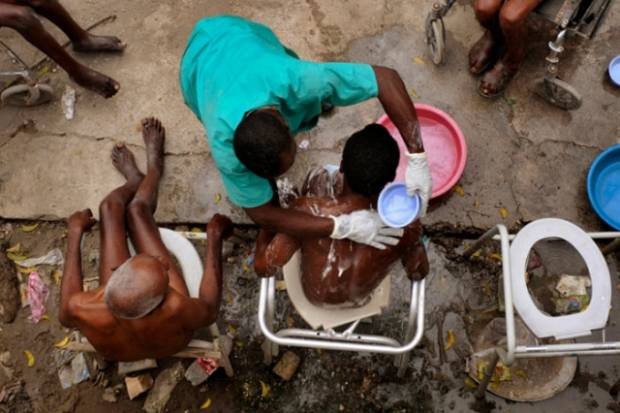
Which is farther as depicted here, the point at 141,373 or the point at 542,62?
the point at 542,62

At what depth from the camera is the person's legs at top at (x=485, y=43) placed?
349 centimetres

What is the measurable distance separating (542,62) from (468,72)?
1.71 feet

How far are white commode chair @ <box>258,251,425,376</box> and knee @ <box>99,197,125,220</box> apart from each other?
93 cm

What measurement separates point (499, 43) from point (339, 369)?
7.84 ft

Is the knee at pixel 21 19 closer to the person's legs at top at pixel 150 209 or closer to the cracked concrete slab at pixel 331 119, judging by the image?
the cracked concrete slab at pixel 331 119

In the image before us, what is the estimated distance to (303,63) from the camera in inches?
92.5

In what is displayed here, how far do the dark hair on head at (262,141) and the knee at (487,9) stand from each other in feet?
6.64

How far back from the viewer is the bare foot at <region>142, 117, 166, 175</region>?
3502 millimetres

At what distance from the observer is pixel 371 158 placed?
2053mm

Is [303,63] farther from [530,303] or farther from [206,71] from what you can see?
[530,303]

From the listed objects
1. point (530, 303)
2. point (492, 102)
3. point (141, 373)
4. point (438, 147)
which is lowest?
point (141, 373)

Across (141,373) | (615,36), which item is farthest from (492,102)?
(141,373)

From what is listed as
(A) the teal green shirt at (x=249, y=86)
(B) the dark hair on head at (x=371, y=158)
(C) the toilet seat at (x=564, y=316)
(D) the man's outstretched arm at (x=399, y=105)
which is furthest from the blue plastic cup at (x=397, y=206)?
(C) the toilet seat at (x=564, y=316)

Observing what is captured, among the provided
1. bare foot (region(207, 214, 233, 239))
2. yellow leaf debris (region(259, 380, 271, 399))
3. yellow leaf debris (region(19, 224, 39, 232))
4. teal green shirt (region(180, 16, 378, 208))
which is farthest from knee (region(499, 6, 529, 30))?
yellow leaf debris (region(19, 224, 39, 232))
